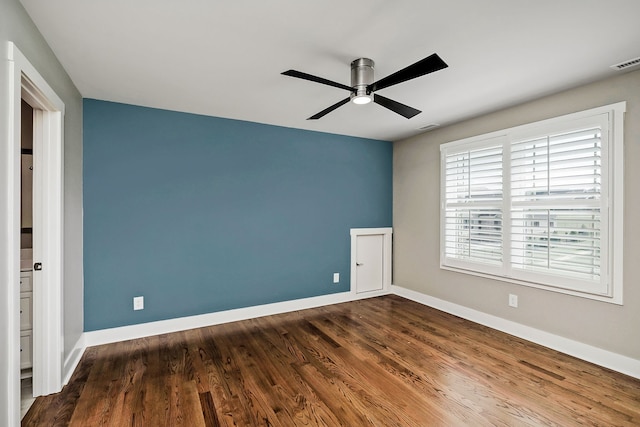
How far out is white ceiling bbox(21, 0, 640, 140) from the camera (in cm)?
173

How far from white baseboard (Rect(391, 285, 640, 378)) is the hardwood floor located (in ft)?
0.31

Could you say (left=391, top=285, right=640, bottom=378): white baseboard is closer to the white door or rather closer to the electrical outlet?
the white door

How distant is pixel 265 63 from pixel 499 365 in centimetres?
318

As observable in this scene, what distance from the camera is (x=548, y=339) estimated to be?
301 cm

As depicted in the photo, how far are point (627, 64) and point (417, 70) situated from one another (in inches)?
73.1

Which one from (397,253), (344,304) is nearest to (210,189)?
(344,304)

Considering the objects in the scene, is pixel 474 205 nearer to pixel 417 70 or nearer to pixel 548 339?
pixel 548 339

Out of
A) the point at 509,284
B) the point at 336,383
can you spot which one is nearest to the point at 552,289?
the point at 509,284

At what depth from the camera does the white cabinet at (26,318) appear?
227cm

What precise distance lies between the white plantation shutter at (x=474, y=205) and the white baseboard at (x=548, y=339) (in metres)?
0.62

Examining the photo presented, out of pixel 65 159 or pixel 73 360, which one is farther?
pixel 73 360

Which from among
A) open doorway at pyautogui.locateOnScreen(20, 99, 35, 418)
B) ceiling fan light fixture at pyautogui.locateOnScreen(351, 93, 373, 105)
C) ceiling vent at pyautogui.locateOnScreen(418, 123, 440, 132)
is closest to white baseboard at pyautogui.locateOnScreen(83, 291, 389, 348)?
open doorway at pyautogui.locateOnScreen(20, 99, 35, 418)

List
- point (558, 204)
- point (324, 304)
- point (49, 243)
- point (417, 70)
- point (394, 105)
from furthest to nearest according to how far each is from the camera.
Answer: point (324, 304), point (558, 204), point (394, 105), point (49, 243), point (417, 70)

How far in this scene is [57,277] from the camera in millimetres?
2238
